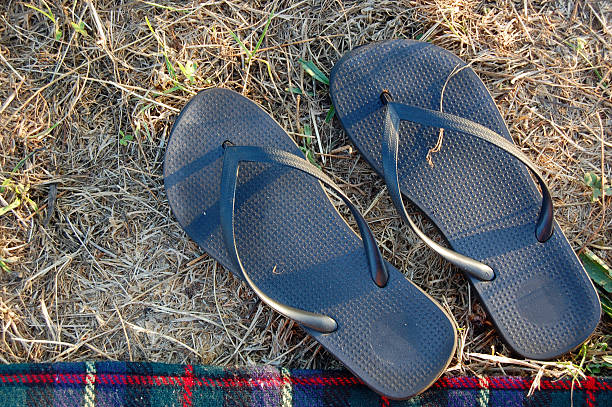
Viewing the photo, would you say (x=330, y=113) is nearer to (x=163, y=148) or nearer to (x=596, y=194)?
(x=163, y=148)

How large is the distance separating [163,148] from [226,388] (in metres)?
0.67

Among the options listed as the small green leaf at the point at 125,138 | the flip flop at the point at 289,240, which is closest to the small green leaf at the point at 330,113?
the flip flop at the point at 289,240

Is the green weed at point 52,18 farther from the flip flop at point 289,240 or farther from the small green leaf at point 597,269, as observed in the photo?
the small green leaf at point 597,269

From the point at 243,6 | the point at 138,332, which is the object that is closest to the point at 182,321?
the point at 138,332

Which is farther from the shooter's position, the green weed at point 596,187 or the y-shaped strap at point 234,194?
the green weed at point 596,187

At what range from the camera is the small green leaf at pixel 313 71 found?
4.30 ft

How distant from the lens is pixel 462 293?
131cm

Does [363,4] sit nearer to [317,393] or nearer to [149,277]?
[149,277]

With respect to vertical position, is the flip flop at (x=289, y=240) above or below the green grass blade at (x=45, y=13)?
below

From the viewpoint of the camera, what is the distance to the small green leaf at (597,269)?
51.3 inches

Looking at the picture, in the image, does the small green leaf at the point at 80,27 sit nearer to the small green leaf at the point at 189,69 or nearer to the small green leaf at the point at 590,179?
the small green leaf at the point at 189,69

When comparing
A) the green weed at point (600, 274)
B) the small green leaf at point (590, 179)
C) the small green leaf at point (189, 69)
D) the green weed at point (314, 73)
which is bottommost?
the green weed at point (600, 274)

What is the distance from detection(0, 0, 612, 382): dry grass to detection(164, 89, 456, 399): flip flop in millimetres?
57

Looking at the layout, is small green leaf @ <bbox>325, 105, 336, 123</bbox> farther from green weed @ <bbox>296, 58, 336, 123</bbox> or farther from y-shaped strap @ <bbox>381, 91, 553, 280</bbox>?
y-shaped strap @ <bbox>381, 91, 553, 280</bbox>
